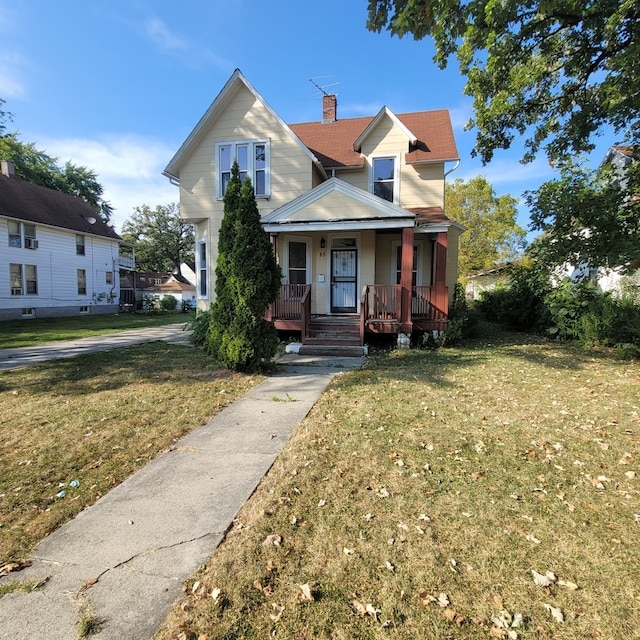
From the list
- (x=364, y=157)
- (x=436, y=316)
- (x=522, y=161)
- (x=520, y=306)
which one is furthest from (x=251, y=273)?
(x=520, y=306)

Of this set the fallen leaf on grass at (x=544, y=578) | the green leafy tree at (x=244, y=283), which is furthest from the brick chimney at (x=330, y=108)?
the fallen leaf on grass at (x=544, y=578)

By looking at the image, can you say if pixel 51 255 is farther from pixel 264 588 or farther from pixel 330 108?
pixel 264 588

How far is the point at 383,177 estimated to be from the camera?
505 inches

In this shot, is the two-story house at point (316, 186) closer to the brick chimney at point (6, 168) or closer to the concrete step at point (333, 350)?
the concrete step at point (333, 350)

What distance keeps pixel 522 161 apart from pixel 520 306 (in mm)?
5218

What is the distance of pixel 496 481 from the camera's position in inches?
135

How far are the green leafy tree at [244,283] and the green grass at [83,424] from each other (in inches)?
25.1

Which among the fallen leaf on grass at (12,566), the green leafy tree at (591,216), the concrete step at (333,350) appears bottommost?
the fallen leaf on grass at (12,566)

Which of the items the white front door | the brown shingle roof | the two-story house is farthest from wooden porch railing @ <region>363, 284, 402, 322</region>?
the brown shingle roof

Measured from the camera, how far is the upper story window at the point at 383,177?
501 inches

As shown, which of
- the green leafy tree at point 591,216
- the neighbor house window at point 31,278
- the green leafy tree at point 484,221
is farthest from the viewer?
the green leafy tree at point 484,221

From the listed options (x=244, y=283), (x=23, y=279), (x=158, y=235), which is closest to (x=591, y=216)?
(x=244, y=283)

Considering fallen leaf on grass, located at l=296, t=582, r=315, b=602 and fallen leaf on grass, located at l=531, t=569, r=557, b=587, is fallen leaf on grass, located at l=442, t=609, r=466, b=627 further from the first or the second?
fallen leaf on grass, located at l=296, t=582, r=315, b=602

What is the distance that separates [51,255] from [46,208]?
3.39m
